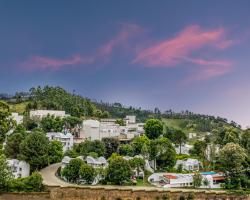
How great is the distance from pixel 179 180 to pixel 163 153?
4583 millimetres

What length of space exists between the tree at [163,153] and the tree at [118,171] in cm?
572

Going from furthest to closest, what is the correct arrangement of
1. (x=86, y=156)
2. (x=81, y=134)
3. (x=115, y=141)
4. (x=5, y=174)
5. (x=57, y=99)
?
(x=57, y=99) < (x=81, y=134) < (x=115, y=141) < (x=86, y=156) < (x=5, y=174)

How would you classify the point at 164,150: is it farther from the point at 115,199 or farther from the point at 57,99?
the point at 57,99

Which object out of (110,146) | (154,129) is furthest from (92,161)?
(154,129)

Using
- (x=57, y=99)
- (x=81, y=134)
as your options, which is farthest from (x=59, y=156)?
(x=57, y=99)

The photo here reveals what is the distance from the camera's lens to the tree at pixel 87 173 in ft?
110

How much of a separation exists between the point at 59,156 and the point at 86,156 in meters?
2.93

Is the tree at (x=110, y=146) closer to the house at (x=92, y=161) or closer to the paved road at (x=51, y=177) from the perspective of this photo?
the house at (x=92, y=161)

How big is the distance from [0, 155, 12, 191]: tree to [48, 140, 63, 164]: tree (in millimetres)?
7913

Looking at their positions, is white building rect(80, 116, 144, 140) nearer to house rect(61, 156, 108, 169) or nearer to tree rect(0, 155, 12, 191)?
house rect(61, 156, 108, 169)

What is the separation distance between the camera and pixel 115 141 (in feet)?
143

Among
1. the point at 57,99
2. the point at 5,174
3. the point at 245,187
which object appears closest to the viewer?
the point at 5,174

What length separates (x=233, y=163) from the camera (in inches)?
1407

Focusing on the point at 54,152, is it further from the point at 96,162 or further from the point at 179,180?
the point at 179,180
